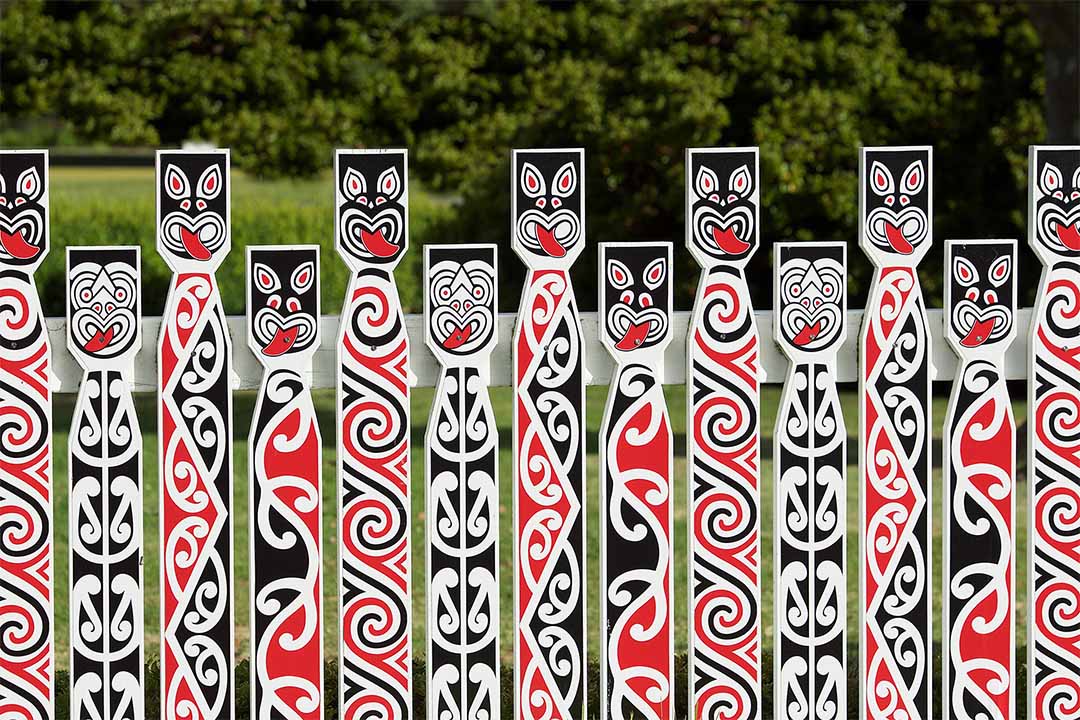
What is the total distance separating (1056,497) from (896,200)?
0.75 m

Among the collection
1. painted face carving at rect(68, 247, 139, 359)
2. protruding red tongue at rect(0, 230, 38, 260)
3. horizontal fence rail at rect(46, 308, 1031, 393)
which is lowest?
horizontal fence rail at rect(46, 308, 1031, 393)

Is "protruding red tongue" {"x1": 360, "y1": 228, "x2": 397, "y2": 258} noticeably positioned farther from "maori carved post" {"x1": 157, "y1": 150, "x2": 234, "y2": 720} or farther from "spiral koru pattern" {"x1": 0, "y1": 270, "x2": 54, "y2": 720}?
"spiral koru pattern" {"x1": 0, "y1": 270, "x2": 54, "y2": 720}

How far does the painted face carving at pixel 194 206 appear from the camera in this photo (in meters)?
2.85

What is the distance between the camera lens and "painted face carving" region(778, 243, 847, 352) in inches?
119

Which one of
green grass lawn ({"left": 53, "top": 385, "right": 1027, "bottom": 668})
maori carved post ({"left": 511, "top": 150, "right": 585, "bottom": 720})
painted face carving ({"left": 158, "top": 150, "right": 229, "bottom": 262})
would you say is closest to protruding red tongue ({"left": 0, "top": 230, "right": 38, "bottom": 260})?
painted face carving ({"left": 158, "top": 150, "right": 229, "bottom": 262})

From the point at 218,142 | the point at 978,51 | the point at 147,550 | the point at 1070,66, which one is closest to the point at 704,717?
the point at 147,550

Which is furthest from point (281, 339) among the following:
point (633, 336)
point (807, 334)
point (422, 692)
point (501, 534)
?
point (501, 534)

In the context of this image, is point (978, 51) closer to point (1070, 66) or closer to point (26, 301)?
point (1070, 66)

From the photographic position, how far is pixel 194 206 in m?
2.87

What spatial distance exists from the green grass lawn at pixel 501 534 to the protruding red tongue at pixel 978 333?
2220mm

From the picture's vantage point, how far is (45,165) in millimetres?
2809

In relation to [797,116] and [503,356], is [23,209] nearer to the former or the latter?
[503,356]

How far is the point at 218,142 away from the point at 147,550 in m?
12.3

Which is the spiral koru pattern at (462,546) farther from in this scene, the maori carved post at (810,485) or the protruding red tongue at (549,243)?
the maori carved post at (810,485)
